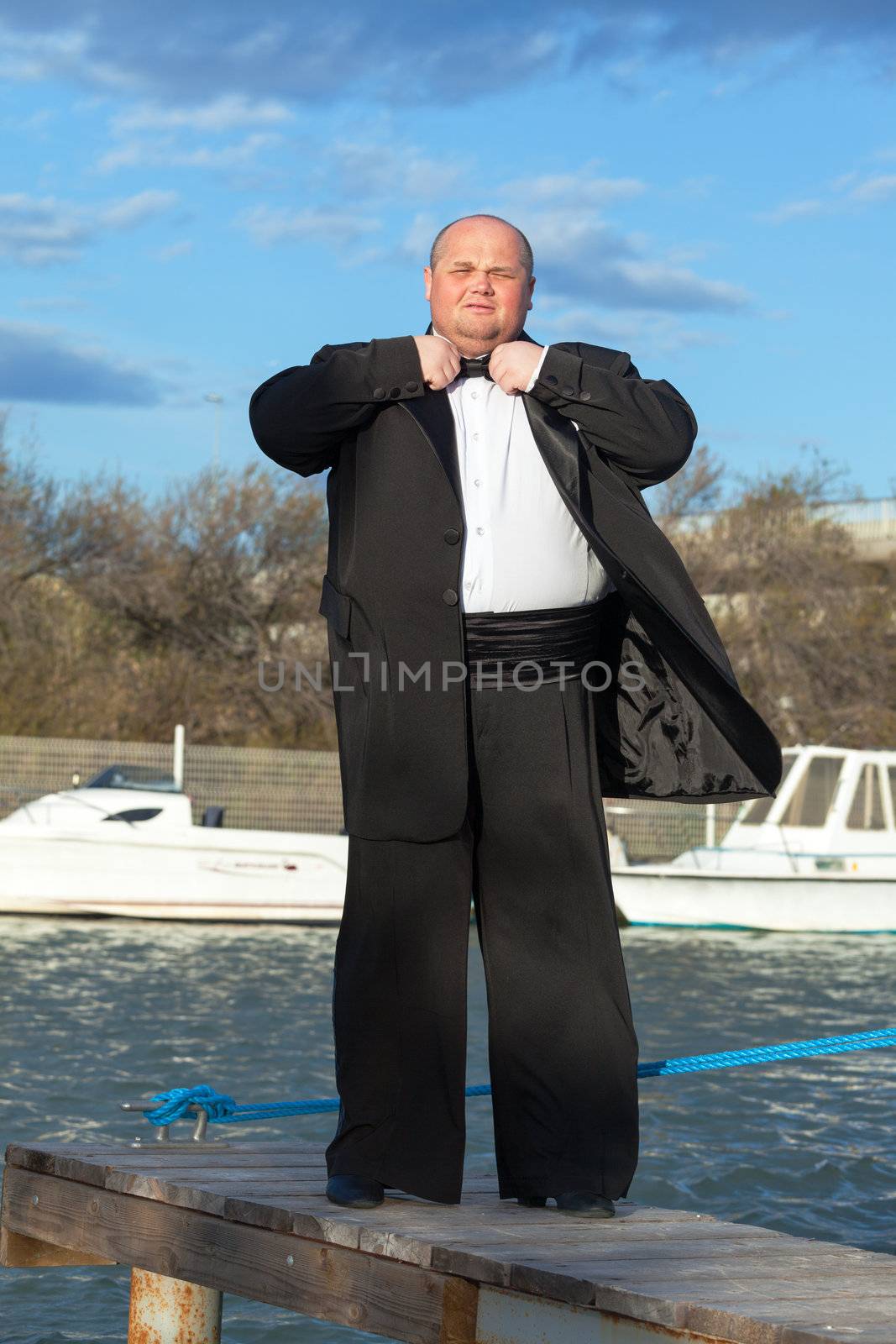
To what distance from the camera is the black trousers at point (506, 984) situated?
3.31m

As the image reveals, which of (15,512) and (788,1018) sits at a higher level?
(15,512)

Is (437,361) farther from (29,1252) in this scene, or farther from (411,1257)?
(29,1252)

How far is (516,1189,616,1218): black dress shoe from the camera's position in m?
3.28

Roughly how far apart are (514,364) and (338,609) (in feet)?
1.88

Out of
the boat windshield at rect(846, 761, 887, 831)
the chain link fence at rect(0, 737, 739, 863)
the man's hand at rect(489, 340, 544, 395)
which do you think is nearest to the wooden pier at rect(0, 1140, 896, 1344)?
the man's hand at rect(489, 340, 544, 395)

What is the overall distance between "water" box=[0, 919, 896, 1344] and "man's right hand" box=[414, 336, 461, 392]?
2883 millimetres

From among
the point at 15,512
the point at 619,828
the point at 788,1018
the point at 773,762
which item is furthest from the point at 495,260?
the point at 15,512

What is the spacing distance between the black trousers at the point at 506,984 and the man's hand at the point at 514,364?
0.57 metres

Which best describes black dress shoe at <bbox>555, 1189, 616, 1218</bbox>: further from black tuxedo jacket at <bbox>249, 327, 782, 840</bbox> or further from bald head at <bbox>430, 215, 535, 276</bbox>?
bald head at <bbox>430, 215, 535, 276</bbox>

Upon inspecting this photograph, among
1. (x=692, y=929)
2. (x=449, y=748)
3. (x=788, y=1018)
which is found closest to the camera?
(x=449, y=748)

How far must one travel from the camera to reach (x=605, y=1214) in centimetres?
328

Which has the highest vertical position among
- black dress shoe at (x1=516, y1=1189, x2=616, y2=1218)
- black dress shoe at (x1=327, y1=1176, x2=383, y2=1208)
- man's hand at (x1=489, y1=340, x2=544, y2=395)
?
man's hand at (x1=489, y1=340, x2=544, y2=395)

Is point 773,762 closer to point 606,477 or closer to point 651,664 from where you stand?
point 651,664

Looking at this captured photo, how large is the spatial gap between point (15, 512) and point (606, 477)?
1078 inches
